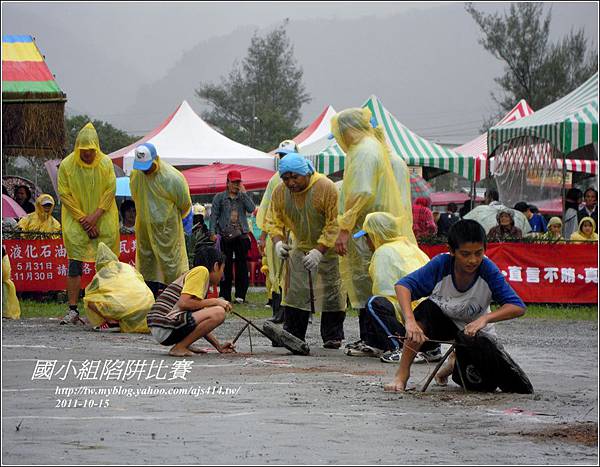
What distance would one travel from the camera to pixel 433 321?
7.59m

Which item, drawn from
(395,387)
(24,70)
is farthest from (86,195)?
(395,387)

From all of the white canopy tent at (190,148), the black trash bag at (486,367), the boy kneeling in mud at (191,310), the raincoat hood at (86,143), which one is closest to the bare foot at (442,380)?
the black trash bag at (486,367)

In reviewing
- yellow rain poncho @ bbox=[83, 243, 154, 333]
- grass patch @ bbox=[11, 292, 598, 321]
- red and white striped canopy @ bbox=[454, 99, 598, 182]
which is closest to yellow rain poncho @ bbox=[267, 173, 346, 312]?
yellow rain poncho @ bbox=[83, 243, 154, 333]

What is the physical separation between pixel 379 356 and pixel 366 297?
0.64 metres

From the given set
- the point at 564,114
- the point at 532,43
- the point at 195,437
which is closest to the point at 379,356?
the point at 195,437

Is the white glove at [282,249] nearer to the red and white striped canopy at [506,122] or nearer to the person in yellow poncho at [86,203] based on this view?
the person in yellow poncho at [86,203]

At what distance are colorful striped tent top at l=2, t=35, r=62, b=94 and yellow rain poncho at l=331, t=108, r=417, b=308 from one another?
702cm

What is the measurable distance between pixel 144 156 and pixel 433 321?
520cm

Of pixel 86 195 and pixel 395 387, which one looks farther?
pixel 86 195

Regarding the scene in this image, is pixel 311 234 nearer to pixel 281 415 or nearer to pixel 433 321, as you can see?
pixel 433 321

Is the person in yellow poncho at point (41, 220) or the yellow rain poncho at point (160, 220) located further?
the person in yellow poncho at point (41, 220)

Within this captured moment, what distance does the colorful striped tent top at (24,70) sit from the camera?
1648 centimetres

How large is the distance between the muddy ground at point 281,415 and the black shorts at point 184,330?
0.15 meters

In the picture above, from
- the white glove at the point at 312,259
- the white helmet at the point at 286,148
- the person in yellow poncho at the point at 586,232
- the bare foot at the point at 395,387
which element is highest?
the white helmet at the point at 286,148
